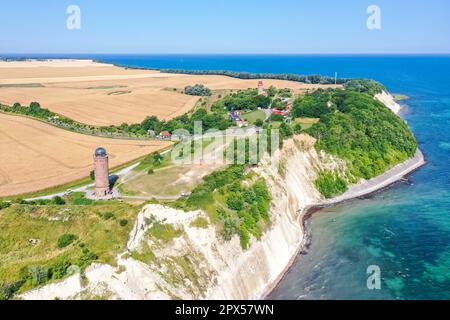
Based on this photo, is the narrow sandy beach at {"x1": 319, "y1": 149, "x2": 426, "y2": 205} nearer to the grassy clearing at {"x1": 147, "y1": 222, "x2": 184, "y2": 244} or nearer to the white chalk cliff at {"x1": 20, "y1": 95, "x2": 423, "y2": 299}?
the white chalk cliff at {"x1": 20, "y1": 95, "x2": 423, "y2": 299}

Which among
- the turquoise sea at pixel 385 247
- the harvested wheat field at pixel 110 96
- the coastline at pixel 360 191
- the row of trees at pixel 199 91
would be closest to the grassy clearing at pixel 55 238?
the coastline at pixel 360 191

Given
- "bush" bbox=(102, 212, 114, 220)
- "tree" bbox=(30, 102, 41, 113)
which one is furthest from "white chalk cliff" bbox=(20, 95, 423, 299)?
"tree" bbox=(30, 102, 41, 113)

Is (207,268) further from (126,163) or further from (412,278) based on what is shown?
(126,163)

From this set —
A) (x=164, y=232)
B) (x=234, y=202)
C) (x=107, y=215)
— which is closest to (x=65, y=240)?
(x=107, y=215)

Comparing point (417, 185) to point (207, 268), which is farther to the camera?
point (417, 185)
